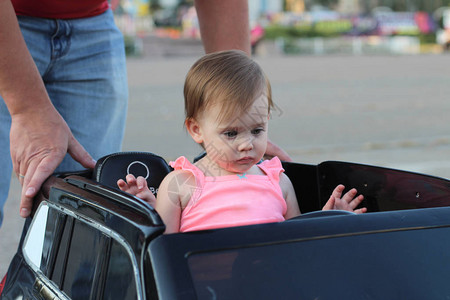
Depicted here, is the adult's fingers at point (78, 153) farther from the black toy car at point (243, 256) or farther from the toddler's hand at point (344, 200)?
the toddler's hand at point (344, 200)

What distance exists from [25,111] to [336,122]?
8758 mm

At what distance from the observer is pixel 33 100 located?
2.57 metres

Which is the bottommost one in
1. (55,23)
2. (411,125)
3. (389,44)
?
(389,44)

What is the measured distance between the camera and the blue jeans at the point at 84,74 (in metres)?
3.04

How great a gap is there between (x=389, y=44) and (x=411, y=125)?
2891 centimetres

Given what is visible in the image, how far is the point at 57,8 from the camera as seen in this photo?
10.0 ft

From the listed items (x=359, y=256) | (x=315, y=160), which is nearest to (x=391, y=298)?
(x=359, y=256)

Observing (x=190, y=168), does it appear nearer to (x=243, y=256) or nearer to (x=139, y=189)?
(x=139, y=189)

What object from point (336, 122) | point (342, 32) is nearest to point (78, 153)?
point (336, 122)

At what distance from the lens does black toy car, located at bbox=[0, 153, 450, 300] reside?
1590 mm

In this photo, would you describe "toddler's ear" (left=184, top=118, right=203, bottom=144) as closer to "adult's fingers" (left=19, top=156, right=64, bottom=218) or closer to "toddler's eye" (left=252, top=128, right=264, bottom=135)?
"toddler's eye" (left=252, top=128, right=264, bottom=135)

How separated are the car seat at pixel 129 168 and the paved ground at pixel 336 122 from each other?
1.84 meters

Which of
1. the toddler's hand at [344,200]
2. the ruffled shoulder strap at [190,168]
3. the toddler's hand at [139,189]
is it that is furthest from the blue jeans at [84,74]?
the toddler's hand at [344,200]

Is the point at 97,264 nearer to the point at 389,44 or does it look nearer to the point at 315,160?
the point at 315,160
